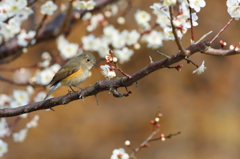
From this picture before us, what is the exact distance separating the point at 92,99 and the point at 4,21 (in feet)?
17.4

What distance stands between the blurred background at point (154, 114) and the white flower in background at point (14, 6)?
4499 mm

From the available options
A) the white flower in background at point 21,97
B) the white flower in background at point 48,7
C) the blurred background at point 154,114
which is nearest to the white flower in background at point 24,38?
the white flower in background at point 48,7

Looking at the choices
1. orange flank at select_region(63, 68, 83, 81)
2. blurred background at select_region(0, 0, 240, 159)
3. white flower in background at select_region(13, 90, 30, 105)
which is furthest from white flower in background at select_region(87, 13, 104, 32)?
blurred background at select_region(0, 0, 240, 159)

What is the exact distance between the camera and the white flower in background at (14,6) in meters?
3.68

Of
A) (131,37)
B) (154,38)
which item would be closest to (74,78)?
(131,37)

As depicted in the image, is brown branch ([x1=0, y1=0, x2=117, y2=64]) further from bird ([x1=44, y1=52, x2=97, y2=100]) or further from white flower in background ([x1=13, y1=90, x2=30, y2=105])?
bird ([x1=44, y1=52, x2=97, y2=100])

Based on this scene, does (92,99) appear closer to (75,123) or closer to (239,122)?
(75,123)

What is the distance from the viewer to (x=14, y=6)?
370cm

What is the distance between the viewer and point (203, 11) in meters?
9.19

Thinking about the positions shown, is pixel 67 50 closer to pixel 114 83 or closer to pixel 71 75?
pixel 71 75

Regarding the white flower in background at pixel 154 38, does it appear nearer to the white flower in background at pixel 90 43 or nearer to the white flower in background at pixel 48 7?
the white flower in background at pixel 90 43

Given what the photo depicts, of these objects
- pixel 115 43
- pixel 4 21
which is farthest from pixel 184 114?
pixel 4 21

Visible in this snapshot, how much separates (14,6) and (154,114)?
17.5 feet

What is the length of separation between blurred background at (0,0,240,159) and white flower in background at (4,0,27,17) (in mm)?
4499
